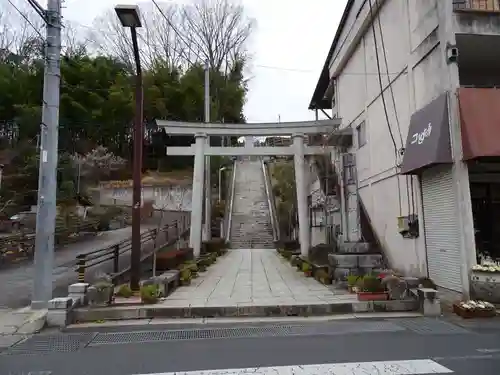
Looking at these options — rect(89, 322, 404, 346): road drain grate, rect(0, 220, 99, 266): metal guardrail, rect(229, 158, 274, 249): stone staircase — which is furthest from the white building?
rect(0, 220, 99, 266): metal guardrail

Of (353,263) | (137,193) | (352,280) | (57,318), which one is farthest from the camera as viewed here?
(353,263)

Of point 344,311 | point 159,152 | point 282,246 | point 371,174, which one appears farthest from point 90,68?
point 344,311

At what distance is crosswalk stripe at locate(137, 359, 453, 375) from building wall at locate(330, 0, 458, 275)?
736 centimetres

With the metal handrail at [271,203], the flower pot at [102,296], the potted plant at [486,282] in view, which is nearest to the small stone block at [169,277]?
the flower pot at [102,296]

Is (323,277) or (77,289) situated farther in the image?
(323,277)

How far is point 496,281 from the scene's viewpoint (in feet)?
30.3

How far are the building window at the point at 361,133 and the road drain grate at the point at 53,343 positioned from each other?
43.6ft

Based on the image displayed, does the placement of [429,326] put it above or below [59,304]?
below

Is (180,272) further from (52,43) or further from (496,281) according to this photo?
(496,281)

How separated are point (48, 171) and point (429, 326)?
814 cm

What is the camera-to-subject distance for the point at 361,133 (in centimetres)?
1795

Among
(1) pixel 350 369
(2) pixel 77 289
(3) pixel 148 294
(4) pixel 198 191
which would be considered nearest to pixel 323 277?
(3) pixel 148 294

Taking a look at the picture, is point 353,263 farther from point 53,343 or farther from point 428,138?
point 53,343

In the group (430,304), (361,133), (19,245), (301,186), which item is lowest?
(430,304)
